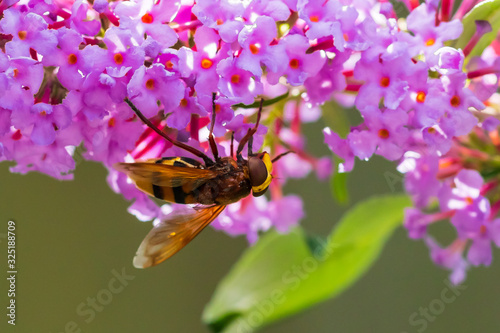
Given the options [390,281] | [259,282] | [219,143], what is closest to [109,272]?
[390,281]

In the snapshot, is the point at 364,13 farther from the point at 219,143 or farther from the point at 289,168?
the point at 289,168

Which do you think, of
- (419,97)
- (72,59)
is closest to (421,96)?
(419,97)

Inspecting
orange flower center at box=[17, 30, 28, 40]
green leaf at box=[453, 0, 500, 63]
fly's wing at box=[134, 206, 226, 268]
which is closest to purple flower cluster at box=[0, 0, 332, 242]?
orange flower center at box=[17, 30, 28, 40]

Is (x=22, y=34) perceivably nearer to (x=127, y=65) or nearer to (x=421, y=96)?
(x=127, y=65)

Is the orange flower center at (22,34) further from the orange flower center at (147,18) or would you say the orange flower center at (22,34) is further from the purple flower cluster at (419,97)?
the purple flower cluster at (419,97)

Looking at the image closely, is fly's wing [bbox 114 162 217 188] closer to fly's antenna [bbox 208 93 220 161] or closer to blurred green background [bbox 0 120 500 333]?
fly's antenna [bbox 208 93 220 161]
